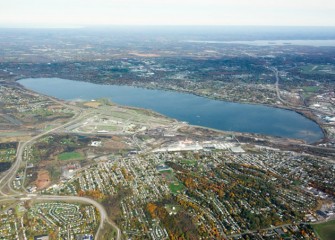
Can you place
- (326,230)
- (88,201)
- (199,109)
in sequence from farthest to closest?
1. (199,109)
2. (88,201)
3. (326,230)

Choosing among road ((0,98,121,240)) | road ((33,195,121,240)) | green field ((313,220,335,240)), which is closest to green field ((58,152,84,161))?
road ((0,98,121,240))

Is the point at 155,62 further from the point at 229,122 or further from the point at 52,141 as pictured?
the point at 52,141

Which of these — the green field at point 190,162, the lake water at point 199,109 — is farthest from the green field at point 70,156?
the lake water at point 199,109

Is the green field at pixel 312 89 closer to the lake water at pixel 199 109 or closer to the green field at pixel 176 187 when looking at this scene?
the lake water at pixel 199 109

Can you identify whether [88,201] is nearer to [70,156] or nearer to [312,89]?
[70,156]

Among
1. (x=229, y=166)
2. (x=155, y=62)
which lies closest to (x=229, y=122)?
(x=229, y=166)

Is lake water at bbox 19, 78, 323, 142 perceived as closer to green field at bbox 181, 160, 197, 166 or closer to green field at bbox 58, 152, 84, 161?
green field at bbox 181, 160, 197, 166

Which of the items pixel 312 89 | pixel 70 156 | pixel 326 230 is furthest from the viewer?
pixel 312 89

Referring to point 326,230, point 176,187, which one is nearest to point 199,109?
point 176,187
